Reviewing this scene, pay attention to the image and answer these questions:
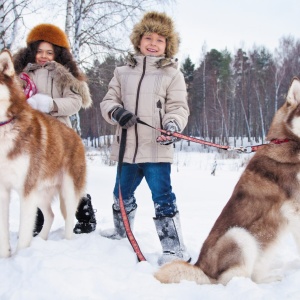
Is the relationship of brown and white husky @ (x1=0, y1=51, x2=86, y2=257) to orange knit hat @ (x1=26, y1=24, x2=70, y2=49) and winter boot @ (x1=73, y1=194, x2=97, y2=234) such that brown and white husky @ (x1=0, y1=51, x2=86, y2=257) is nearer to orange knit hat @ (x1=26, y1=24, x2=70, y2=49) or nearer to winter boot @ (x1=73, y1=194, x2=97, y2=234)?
winter boot @ (x1=73, y1=194, x2=97, y2=234)

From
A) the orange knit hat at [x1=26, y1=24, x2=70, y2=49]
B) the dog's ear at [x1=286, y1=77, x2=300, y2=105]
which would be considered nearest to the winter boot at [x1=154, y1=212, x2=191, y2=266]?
the dog's ear at [x1=286, y1=77, x2=300, y2=105]

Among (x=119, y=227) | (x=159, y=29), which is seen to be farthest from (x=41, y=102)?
(x=119, y=227)

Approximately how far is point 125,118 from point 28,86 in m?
1.04

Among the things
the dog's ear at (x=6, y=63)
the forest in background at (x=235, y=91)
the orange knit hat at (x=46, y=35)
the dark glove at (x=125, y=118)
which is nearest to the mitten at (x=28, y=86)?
the orange knit hat at (x=46, y=35)

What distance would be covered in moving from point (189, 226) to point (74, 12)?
8267mm

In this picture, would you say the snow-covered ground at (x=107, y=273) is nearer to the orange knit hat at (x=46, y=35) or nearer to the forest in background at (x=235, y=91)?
the orange knit hat at (x=46, y=35)

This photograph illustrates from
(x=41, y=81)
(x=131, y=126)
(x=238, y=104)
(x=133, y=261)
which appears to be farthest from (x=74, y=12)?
(x=238, y=104)

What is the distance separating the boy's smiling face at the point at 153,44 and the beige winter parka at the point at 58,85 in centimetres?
80

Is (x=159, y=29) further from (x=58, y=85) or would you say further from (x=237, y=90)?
(x=237, y=90)

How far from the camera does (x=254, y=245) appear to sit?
230 cm

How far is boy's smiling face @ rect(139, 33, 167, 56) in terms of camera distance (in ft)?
10.6

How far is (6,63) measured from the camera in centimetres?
264

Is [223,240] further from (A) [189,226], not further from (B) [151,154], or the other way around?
(A) [189,226]

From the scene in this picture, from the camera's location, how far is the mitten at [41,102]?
324 centimetres
